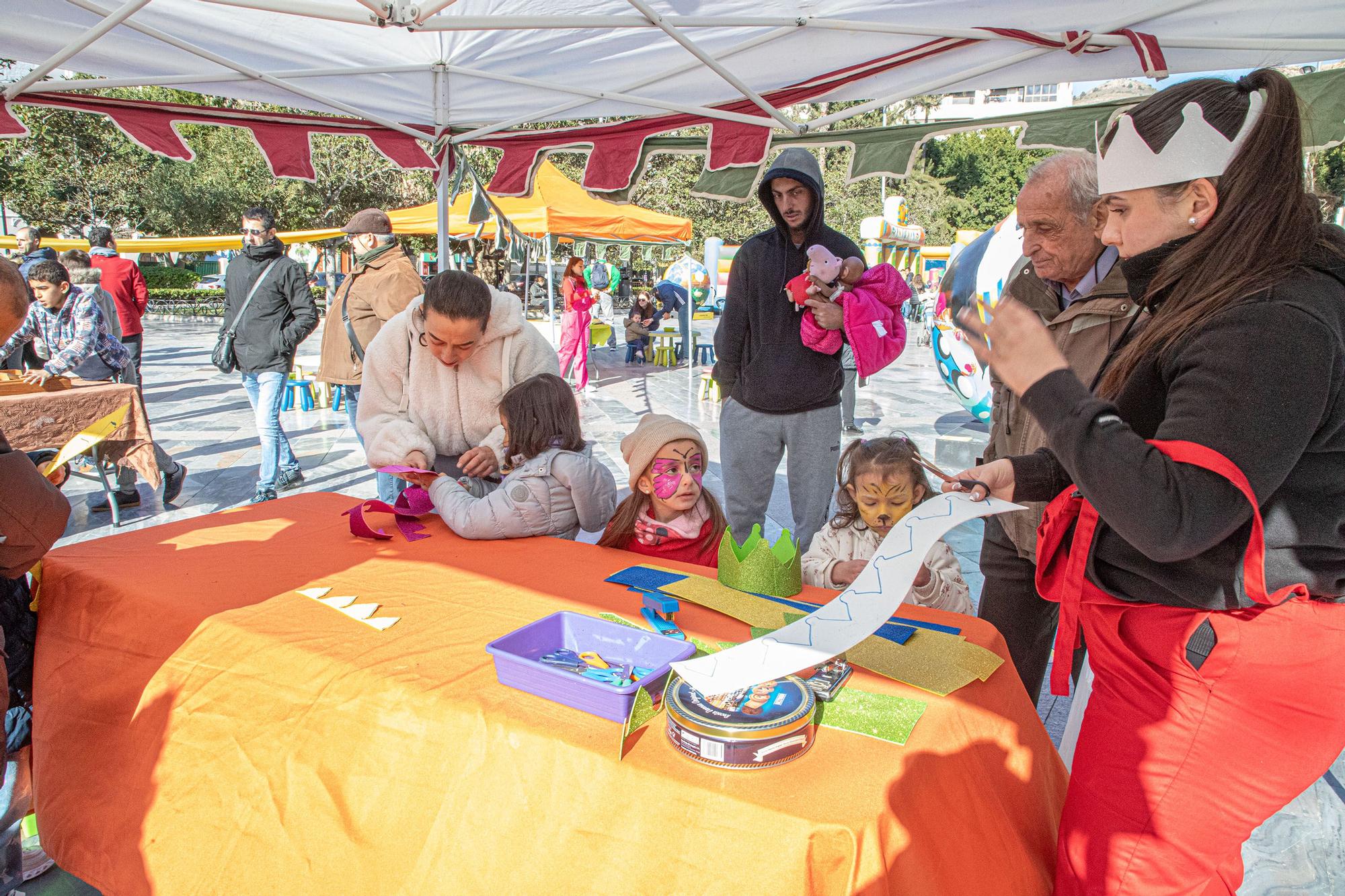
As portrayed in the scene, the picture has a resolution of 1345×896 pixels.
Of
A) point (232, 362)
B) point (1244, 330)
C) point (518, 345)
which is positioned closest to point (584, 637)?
point (1244, 330)

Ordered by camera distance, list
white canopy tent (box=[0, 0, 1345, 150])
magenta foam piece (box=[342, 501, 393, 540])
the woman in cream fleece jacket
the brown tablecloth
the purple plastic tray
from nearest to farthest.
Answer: the purple plastic tray → magenta foam piece (box=[342, 501, 393, 540]) → the woman in cream fleece jacket → white canopy tent (box=[0, 0, 1345, 150]) → the brown tablecloth

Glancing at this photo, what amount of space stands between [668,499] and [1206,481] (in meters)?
1.69

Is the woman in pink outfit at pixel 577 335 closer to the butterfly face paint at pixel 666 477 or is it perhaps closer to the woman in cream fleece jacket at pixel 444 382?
the woman in cream fleece jacket at pixel 444 382

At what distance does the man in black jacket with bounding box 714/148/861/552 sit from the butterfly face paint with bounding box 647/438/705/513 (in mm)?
801

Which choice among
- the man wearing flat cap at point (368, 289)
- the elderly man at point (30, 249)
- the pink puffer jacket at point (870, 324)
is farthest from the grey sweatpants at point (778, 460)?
the elderly man at point (30, 249)

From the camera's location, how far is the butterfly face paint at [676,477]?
8.23 feet

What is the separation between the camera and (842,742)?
1.27 metres

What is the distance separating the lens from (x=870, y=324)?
122 inches

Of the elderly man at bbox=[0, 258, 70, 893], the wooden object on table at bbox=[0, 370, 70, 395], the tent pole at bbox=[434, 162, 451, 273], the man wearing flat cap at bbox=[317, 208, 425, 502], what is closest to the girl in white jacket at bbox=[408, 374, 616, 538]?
the elderly man at bbox=[0, 258, 70, 893]

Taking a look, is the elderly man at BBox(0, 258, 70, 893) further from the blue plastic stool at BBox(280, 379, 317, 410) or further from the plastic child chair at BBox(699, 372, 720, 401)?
the plastic child chair at BBox(699, 372, 720, 401)

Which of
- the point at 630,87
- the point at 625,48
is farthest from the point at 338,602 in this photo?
the point at 630,87

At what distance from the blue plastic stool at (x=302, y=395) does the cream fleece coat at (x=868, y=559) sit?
7.81 m

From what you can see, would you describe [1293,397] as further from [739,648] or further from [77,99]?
[77,99]

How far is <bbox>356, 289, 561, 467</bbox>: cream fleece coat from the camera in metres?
3.01
